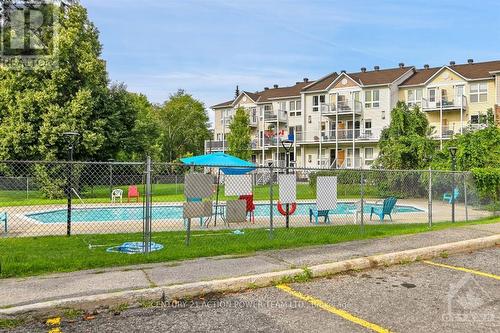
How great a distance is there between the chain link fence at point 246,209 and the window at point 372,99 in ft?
89.2

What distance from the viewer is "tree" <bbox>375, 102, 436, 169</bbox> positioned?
3111cm

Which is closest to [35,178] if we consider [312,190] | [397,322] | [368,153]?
[312,190]

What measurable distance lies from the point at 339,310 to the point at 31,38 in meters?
29.1

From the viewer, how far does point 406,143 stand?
32.2 m

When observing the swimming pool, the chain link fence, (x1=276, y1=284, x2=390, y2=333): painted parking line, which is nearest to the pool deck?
the chain link fence

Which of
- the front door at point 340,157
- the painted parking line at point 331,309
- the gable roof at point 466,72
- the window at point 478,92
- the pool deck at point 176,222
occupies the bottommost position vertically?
the painted parking line at point 331,309

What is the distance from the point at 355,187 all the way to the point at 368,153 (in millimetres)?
32218

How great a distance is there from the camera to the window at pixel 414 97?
47.6 metres

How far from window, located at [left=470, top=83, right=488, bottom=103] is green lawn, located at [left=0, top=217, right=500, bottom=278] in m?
37.7

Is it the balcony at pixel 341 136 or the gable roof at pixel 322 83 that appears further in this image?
the gable roof at pixel 322 83

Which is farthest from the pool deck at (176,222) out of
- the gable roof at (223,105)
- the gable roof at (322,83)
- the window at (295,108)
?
the gable roof at (223,105)

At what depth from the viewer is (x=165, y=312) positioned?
213 inches

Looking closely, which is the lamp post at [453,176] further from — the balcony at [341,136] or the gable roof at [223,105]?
the gable roof at [223,105]

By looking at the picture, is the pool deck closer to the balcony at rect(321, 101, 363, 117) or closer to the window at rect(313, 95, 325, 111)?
the balcony at rect(321, 101, 363, 117)
